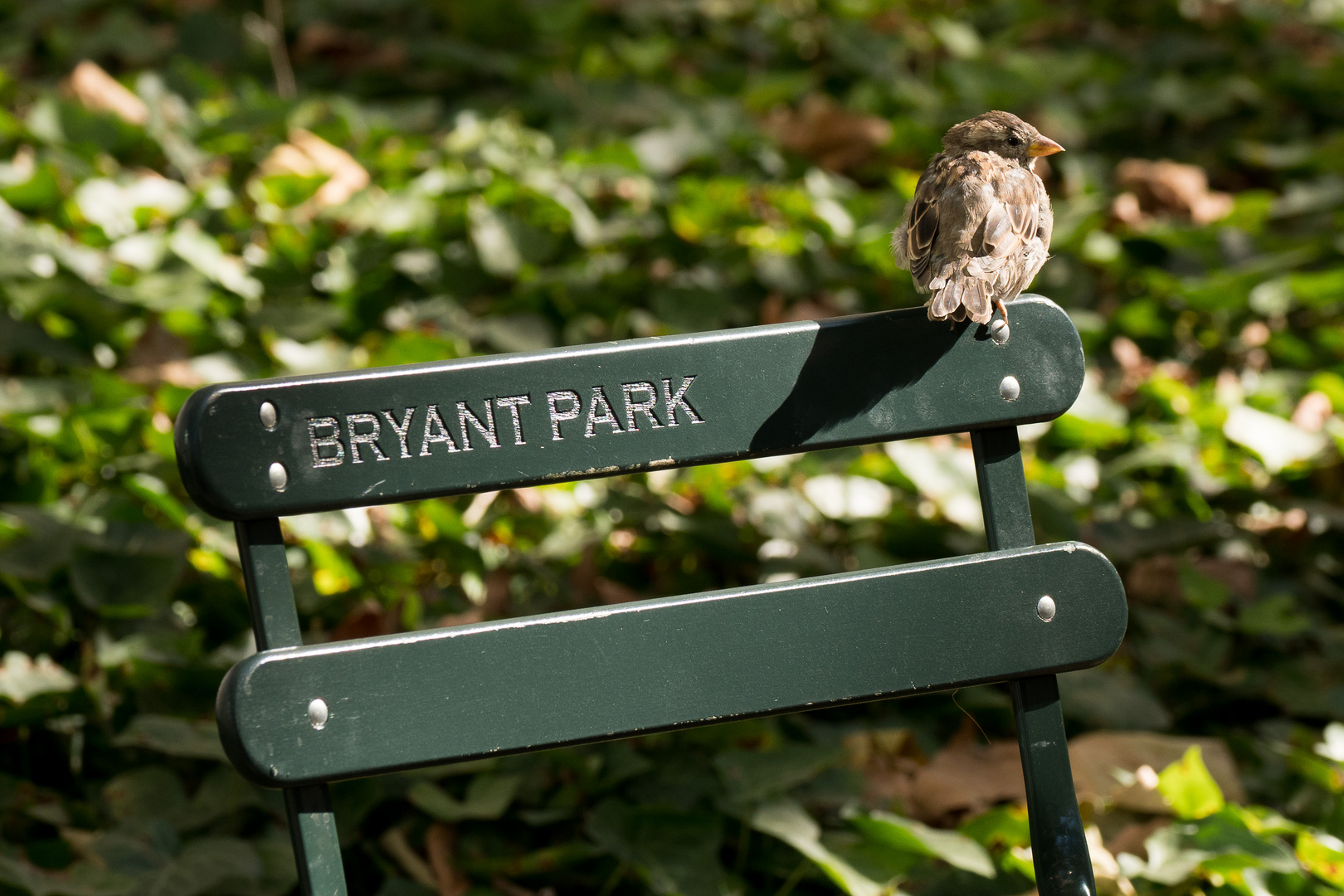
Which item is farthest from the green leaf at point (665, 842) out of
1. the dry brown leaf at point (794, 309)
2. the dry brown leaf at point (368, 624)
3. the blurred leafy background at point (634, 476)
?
the dry brown leaf at point (794, 309)

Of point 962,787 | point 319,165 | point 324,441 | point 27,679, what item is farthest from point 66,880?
point 319,165

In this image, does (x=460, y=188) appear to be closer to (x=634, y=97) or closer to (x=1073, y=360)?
(x=634, y=97)

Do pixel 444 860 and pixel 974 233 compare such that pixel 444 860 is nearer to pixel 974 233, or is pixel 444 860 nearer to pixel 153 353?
pixel 974 233

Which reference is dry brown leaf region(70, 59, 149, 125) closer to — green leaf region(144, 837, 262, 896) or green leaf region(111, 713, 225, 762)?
green leaf region(111, 713, 225, 762)

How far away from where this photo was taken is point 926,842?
1.78m

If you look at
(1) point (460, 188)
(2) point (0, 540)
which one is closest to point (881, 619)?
(2) point (0, 540)

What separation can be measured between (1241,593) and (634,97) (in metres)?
2.63

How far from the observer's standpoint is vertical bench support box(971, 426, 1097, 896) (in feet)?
4.60

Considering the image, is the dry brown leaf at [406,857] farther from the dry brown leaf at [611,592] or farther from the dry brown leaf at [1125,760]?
the dry brown leaf at [1125,760]

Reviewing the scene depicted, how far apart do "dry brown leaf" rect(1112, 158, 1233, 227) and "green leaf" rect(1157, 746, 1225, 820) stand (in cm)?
228

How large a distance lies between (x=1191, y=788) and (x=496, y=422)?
129 centimetres

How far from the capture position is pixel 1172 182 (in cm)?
384

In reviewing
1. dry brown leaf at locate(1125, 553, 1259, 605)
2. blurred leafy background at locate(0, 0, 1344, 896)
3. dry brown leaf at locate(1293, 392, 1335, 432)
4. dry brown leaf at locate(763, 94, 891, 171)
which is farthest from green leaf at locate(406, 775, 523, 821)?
dry brown leaf at locate(763, 94, 891, 171)

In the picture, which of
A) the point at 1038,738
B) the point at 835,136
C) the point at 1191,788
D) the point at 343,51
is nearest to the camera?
the point at 1038,738
